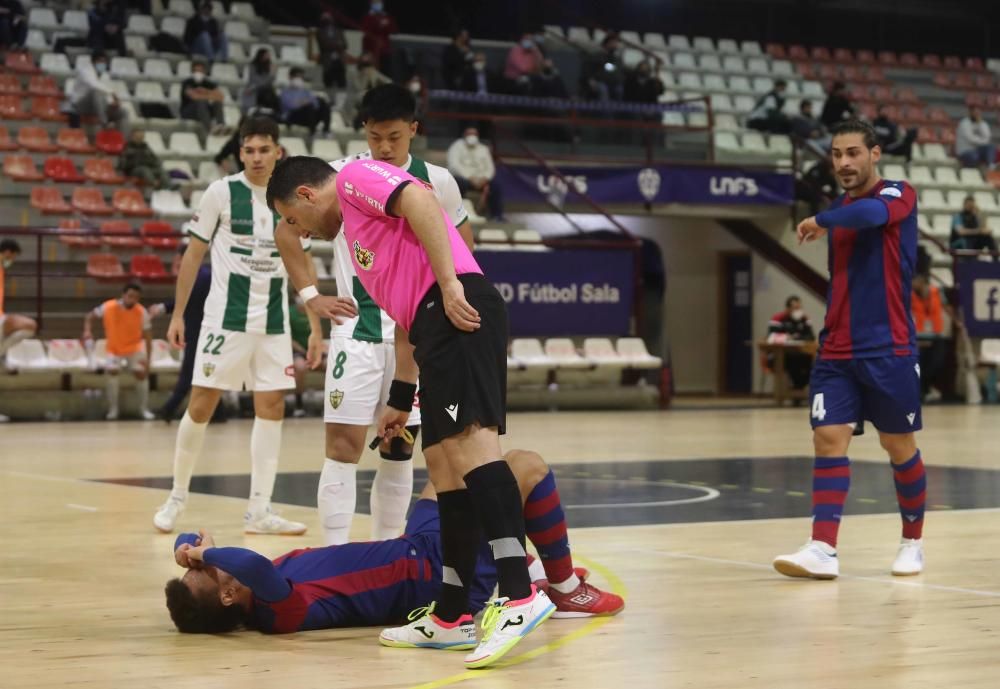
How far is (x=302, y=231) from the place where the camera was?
17.3ft

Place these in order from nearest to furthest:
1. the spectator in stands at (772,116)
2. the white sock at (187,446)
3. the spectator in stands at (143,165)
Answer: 1. the white sock at (187,446)
2. the spectator in stands at (143,165)
3. the spectator in stands at (772,116)

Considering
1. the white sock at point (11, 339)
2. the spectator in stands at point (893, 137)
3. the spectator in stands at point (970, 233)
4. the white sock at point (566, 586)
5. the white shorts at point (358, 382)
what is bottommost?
the white sock at point (566, 586)

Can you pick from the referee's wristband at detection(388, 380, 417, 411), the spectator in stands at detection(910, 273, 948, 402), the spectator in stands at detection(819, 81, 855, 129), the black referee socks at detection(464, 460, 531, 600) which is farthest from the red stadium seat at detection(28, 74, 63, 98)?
the black referee socks at detection(464, 460, 531, 600)

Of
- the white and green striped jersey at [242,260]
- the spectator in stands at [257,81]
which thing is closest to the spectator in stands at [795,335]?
Result: the spectator in stands at [257,81]

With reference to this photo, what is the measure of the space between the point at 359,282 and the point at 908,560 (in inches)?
98.5

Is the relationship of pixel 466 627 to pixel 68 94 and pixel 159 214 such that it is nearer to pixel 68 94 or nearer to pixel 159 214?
pixel 159 214

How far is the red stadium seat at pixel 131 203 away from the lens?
66.3ft

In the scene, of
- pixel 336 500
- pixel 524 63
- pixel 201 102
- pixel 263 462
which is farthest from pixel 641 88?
pixel 336 500

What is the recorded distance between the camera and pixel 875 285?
6.78 meters

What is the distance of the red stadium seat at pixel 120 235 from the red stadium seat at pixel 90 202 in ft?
0.60

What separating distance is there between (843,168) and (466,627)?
2.79 meters

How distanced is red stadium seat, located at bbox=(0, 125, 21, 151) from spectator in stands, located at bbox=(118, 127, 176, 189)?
1343mm

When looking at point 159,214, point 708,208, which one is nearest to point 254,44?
point 159,214

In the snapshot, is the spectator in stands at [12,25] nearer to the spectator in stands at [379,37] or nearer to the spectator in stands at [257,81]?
the spectator in stands at [257,81]
